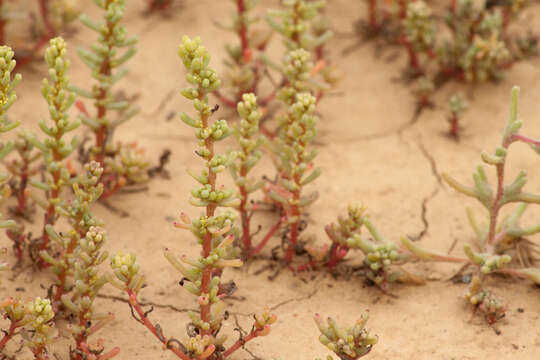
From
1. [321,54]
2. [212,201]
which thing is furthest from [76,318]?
[321,54]

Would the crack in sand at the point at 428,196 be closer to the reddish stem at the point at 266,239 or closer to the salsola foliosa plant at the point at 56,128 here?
the reddish stem at the point at 266,239

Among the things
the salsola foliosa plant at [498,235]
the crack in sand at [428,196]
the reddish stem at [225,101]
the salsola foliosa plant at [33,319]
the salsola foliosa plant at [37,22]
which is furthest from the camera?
the salsola foliosa plant at [37,22]

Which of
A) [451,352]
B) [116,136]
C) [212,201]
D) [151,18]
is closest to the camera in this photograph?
[212,201]

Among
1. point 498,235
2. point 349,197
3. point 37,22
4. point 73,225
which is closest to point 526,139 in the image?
point 498,235

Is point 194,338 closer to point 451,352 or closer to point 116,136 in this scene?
point 451,352

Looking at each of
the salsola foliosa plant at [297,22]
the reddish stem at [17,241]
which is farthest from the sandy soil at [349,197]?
the salsola foliosa plant at [297,22]

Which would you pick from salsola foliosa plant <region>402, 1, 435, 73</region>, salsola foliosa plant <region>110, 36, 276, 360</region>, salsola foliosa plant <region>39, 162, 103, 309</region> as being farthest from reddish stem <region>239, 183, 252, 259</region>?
salsola foliosa plant <region>402, 1, 435, 73</region>
